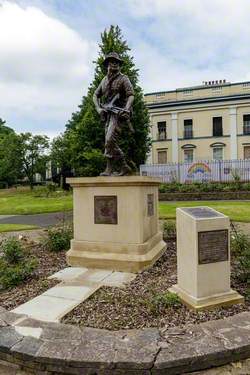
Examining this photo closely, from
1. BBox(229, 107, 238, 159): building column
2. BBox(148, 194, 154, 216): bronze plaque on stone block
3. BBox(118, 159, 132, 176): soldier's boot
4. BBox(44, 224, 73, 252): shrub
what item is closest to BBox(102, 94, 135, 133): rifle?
BBox(118, 159, 132, 176): soldier's boot

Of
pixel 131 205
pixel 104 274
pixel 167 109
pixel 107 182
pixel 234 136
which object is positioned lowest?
pixel 104 274

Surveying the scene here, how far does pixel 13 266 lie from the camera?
5.68 metres

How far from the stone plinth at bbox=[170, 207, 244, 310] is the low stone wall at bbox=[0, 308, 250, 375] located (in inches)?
23.3

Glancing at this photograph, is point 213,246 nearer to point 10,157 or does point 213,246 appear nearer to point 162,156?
point 10,157

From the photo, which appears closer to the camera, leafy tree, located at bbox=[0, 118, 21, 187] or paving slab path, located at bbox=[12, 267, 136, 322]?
paving slab path, located at bbox=[12, 267, 136, 322]

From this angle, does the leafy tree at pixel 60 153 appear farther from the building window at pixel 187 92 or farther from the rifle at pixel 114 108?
the rifle at pixel 114 108

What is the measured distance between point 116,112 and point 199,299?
3.49 m

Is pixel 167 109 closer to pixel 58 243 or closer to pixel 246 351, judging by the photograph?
pixel 58 243

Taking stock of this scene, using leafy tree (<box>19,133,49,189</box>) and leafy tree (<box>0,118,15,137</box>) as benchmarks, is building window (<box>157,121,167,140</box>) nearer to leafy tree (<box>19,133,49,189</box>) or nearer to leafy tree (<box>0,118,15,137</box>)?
leafy tree (<box>19,133,49,189</box>)

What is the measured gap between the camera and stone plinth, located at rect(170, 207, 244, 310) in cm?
397

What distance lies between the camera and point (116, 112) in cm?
614

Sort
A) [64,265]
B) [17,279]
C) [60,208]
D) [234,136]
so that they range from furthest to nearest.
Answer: [234,136], [60,208], [64,265], [17,279]

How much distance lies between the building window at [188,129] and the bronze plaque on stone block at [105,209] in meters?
32.6

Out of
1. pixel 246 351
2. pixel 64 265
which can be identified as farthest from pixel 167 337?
pixel 64 265
